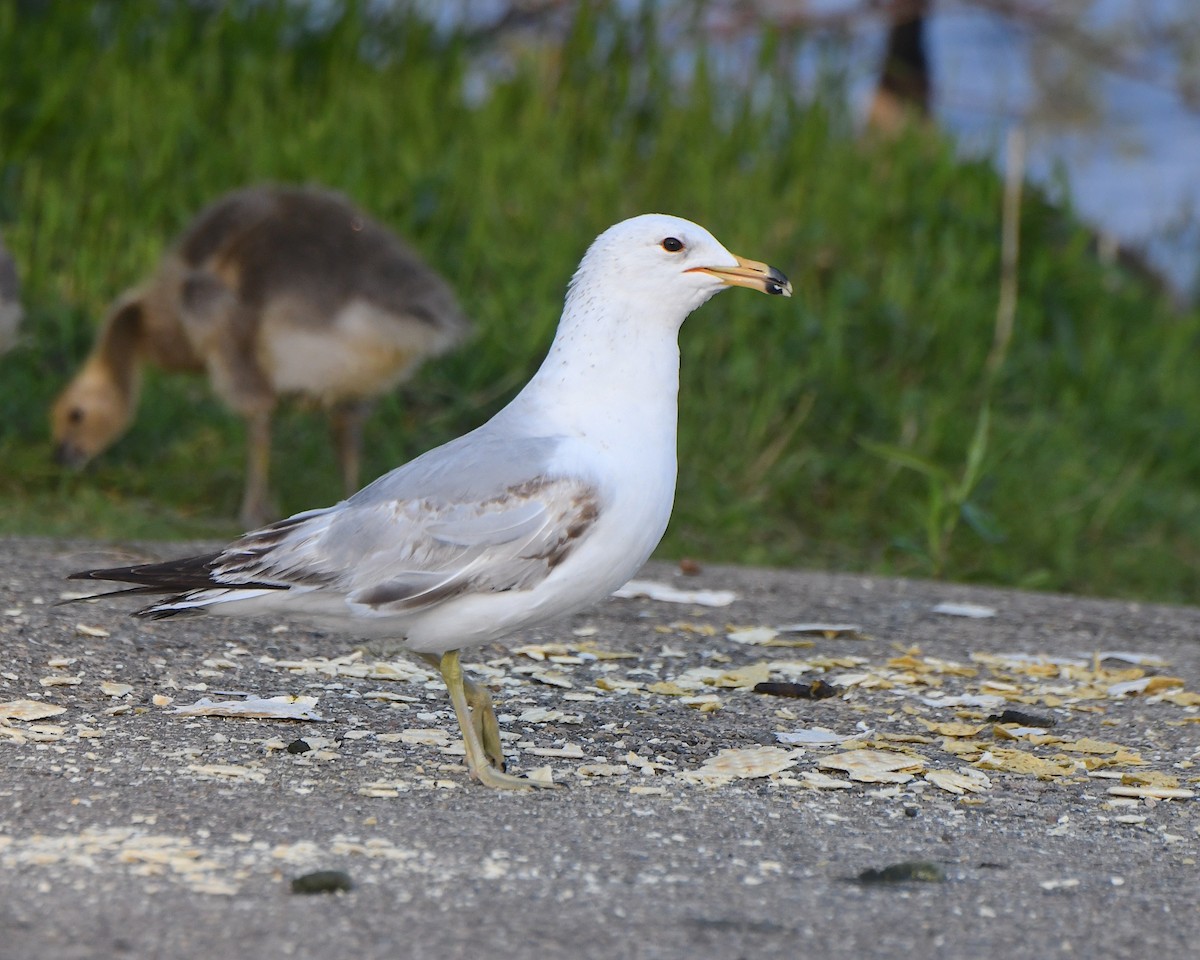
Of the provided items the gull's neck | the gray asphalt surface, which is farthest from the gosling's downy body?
the gull's neck

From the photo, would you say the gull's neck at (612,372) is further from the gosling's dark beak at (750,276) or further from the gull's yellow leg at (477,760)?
the gull's yellow leg at (477,760)

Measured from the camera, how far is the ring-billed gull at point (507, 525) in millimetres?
3408

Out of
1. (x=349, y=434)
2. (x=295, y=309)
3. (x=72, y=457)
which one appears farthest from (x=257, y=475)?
(x=72, y=457)

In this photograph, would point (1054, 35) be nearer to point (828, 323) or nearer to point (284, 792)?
point (828, 323)

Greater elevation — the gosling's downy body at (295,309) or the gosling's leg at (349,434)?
the gosling's downy body at (295,309)

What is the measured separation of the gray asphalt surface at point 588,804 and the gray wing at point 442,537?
15.0 inches

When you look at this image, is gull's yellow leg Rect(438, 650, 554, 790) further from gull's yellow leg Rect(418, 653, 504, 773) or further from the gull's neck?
the gull's neck

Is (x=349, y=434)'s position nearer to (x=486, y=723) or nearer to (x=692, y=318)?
(x=692, y=318)

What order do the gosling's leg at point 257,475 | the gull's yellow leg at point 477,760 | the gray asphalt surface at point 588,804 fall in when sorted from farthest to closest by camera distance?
1. the gosling's leg at point 257,475
2. the gull's yellow leg at point 477,760
3. the gray asphalt surface at point 588,804

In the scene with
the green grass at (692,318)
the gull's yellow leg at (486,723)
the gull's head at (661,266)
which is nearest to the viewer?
the gull's yellow leg at (486,723)

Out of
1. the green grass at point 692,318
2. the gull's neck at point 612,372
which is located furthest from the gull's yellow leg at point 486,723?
the green grass at point 692,318

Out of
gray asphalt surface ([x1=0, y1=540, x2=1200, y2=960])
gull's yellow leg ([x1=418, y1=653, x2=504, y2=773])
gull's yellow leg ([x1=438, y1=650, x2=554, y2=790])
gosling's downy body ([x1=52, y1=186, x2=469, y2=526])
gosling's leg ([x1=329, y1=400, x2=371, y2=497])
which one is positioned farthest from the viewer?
gosling's leg ([x1=329, y1=400, x2=371, y2=497])

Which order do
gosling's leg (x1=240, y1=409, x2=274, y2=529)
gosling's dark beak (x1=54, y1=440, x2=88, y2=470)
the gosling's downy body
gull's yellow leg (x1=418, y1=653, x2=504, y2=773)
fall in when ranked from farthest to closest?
gosling's dark beak (x1=54, y1=440, x2=88, y2=470), gosling's leg (x1=240, y1=409, x2=274, y2=529), the gosling's downy body, gull's yellow leg (x1=418, y1=653, x2=504, y2=773)

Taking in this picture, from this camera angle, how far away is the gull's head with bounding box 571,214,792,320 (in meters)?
3.68
